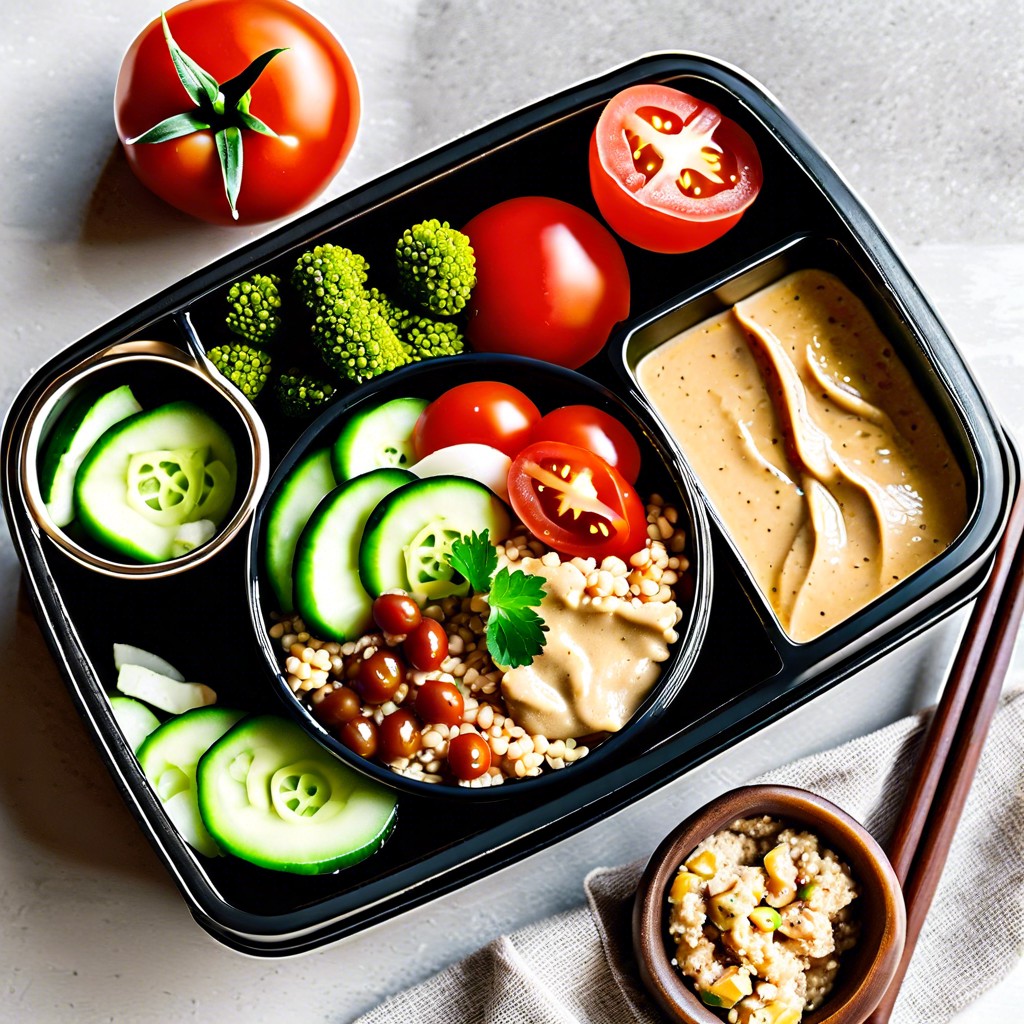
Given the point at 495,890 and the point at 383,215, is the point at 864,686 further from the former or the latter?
the point at 383,215

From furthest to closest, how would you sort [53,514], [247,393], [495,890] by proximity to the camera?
[495,890] < [247,393] < [53,514]

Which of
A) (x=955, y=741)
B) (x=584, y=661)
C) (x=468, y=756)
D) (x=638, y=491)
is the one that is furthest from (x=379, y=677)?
(x=955, y=741)

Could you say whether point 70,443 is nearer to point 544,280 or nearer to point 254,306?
point 254,306

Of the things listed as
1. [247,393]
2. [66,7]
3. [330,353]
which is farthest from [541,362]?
[66,7]

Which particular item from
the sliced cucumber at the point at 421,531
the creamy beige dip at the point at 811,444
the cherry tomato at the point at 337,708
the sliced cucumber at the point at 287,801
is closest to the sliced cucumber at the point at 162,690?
the sliced cucumber at the point at 287,801

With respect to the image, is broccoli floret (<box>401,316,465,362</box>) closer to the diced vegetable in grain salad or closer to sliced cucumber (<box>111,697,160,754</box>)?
the diced vegetable in grain salad

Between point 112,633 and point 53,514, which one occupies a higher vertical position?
point 53,514

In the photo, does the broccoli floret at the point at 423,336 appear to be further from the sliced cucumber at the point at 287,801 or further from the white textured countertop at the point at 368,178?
the sliced cucumber at the point at 287,801

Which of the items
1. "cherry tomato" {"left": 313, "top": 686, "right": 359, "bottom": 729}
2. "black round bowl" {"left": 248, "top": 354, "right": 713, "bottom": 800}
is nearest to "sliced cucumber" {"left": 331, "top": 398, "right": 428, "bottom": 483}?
"black round bowl" {"left": 248, "top": 354, "right": 713, "bottom": 800}
